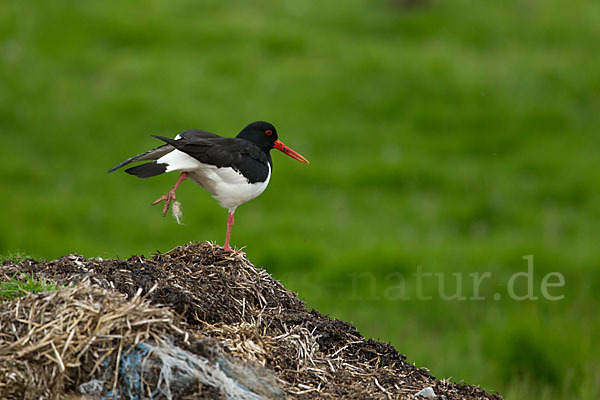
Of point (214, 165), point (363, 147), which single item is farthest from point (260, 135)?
point (363, 147)

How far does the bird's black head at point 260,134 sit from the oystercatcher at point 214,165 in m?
0.16

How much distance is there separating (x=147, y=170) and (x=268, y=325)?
173cm

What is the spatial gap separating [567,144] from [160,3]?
10481 mm

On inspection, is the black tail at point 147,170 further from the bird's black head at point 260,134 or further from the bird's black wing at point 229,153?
the bird's black head at point 260,134

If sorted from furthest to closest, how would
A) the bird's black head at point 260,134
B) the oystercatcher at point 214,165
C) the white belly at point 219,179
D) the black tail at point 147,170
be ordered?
the bird's black head at point 260,134 < the white belly at point 219,179 < the oystercatcher at point 214,165 < the black tail at point 147,170

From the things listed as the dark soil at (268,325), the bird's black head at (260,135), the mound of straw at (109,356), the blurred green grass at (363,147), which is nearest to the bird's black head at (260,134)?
the bird's black head at (260,135)

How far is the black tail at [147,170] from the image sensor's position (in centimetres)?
621

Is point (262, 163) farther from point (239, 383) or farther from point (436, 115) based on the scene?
point (436, 115)

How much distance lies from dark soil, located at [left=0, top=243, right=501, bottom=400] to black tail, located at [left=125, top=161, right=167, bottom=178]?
2.32 feet

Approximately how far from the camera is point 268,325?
17.6ft

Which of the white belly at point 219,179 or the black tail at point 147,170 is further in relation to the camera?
the white belly at point 219,179

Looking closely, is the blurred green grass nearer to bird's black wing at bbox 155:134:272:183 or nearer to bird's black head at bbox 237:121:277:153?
bird's black head at bbox 237:121:277:153

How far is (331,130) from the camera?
54.2ft

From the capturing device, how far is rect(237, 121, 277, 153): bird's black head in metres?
7.46
